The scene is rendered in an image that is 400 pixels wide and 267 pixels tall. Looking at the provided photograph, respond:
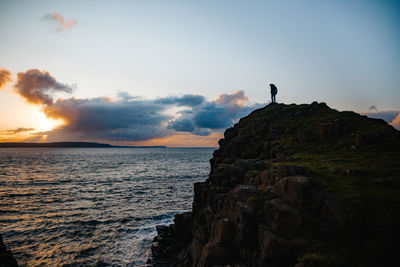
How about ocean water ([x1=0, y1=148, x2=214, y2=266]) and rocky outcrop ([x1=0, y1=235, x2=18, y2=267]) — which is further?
ocean water ([x1=0, y1=148, x2=214, y2=266])

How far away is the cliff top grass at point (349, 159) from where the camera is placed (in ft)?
39.5

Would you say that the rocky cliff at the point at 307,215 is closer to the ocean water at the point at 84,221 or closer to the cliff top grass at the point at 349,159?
the cliff top grass at the point at 349,159

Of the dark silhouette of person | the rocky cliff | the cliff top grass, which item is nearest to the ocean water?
the rocky cliff

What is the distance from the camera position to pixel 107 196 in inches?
2173

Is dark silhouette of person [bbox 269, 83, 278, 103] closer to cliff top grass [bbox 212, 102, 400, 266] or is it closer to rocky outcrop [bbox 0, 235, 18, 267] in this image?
cliff top grass [bbox 212, 102, 400, 266]

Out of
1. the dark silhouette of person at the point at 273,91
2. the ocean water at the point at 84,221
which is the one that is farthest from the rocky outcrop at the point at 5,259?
the dark silhouette of person at the point at 273,91

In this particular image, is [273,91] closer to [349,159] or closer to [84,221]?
[349,159]

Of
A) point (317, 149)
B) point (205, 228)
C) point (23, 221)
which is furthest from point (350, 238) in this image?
point (23, 221)

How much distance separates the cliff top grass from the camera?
12039mm

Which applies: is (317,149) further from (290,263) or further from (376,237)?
(290,263)

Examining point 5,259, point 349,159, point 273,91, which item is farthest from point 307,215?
point 273,91

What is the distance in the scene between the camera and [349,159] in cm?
2406

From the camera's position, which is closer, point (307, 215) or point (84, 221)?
point (307, 215)

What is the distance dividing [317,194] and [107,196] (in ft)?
180
